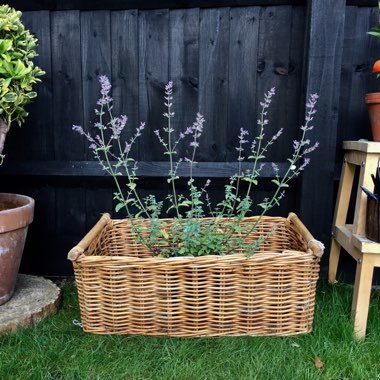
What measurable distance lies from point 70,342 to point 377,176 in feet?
4.43

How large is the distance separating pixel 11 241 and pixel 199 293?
0.83 meters

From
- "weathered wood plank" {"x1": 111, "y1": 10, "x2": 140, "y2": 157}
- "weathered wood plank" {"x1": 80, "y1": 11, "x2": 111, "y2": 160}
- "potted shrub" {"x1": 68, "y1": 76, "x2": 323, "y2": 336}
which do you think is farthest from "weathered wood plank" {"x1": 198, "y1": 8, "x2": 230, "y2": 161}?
"potted shrub" {"x1": 68, "y1": 76, "x2": 323, "y2": 336}

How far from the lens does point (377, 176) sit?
158cm

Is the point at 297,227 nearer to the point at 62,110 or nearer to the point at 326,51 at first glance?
the point at 326,51

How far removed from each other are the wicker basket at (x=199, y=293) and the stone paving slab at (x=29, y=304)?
26 centimetres

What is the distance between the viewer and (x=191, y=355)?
1.50 metres

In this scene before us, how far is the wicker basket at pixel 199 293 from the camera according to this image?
4.97 feet

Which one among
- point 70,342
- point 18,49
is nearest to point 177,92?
point 18,49

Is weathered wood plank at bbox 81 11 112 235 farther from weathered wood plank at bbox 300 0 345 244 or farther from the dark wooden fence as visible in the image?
weathered wood plank at bbox 300 0 345 244

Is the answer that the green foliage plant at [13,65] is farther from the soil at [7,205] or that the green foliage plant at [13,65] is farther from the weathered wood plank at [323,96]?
the weathered wood plank at [323,96]

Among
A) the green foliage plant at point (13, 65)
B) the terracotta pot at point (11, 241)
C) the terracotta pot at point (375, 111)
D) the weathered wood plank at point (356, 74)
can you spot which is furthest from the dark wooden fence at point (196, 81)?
the terracotta pot at point (11, 241)

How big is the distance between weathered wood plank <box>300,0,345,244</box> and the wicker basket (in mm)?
527

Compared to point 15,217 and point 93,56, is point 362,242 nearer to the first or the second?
point 15,217

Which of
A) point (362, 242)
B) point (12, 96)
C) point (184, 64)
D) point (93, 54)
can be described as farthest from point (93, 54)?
point (362, 242)
